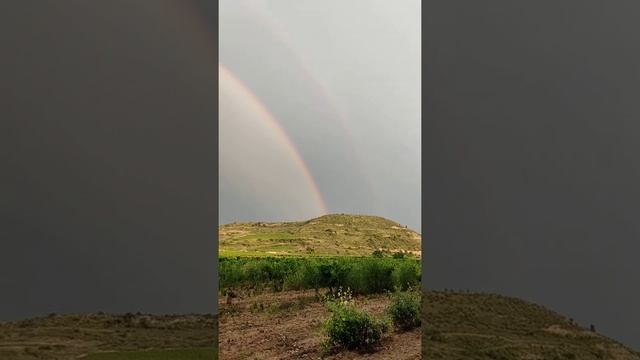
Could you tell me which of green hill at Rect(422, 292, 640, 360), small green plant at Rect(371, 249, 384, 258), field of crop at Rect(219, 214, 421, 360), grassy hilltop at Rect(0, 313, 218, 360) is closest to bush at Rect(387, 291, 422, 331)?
field of crop at Rect(219, 214, 421, 360)

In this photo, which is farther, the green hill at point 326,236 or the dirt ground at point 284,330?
the green hill at point 326,236

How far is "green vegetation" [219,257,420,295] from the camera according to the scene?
9.00 metres

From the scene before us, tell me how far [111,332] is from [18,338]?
1636 millimetres

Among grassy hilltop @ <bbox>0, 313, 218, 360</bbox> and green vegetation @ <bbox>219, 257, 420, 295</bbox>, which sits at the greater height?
green vegetation @ <bbox>219, 257, 420, 295</bbox>

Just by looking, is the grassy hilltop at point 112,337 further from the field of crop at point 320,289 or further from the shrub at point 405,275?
the shrub at point 405,275

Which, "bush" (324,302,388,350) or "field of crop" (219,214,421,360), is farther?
"field of crop" (219,214,421,360)

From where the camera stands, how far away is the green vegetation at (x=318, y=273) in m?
9.00

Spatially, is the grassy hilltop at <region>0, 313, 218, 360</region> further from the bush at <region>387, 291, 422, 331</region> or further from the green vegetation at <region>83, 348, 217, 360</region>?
the bush at <region>387, 291, 422, 331</region>

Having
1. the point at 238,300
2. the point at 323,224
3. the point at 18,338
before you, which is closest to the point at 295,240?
the point at 323,224

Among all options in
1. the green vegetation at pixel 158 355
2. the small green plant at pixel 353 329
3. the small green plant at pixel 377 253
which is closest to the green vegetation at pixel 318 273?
the small green plant at pixel 377 253

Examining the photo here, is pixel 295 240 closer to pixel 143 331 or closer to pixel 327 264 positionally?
pixel 327 264

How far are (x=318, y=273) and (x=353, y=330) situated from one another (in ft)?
5.10

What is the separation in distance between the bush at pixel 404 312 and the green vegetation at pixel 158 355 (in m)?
3.34

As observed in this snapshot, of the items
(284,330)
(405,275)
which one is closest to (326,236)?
(405,275)
